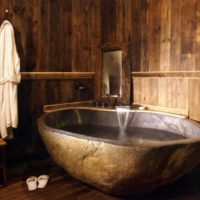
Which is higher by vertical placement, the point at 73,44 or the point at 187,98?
the point at 73,44

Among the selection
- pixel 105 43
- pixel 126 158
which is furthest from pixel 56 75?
pixel 126 158

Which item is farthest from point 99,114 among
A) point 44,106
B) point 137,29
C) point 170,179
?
point 170,179

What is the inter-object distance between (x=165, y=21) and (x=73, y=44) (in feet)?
4.47

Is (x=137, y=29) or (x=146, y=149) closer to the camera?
(x=146, y=149)

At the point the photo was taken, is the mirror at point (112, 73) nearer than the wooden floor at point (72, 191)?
No

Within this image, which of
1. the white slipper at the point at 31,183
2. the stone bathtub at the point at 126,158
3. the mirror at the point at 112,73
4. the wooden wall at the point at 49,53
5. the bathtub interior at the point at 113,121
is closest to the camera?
the stone bathtub at the point at 126,158

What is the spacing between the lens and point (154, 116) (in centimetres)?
270

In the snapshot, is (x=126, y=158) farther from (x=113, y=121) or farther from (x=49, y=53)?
(x=49, y=53)

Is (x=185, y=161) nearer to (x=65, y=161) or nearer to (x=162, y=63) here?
(x=65, y=161)

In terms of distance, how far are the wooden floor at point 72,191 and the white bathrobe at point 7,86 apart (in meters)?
0.57

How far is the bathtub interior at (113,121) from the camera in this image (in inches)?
93.0

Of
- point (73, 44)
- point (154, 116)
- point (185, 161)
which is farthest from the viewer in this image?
point (73, 44)

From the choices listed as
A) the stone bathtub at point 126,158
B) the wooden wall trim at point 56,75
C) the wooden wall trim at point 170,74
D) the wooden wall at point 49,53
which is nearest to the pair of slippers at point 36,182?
the stone bathtub at point 126,158

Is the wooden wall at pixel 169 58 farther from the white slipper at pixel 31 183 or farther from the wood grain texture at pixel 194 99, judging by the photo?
the white slipper at pixel 31 183
